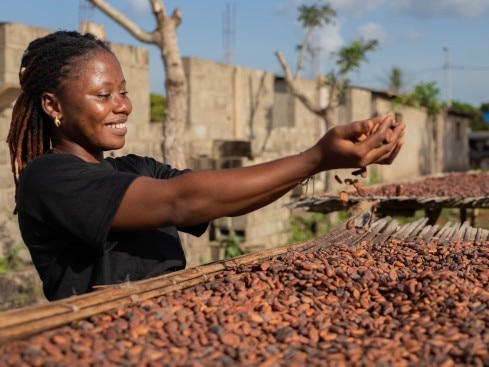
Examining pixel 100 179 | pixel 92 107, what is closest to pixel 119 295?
pixel 100 179

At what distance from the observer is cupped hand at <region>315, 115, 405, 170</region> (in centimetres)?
171

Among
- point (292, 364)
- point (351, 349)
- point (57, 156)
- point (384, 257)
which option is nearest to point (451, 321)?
point (351, 349)

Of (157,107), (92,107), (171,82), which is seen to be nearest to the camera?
(92,107)

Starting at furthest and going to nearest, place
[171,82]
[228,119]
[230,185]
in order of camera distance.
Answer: [228,119] < [171,82] < [230,185]

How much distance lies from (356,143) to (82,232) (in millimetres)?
773

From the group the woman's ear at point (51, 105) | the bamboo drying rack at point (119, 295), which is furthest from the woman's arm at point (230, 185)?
the woman's ear at point (51, 105)

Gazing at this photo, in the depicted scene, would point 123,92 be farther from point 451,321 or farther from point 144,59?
point 144,59

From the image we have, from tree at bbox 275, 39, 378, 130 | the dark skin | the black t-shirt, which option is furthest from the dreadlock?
tree at bbox 275, 39, 378, 130

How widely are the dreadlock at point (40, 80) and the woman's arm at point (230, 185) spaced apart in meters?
0.53

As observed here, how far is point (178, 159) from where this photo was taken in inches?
266

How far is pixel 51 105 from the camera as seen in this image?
6.69 feet

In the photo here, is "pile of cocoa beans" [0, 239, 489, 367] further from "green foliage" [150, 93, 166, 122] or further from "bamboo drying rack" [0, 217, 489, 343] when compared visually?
"green foliage" [150, 93, 166, 122]

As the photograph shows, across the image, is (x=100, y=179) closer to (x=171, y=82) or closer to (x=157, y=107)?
(x=171, y=82)

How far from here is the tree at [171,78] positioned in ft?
22.4
